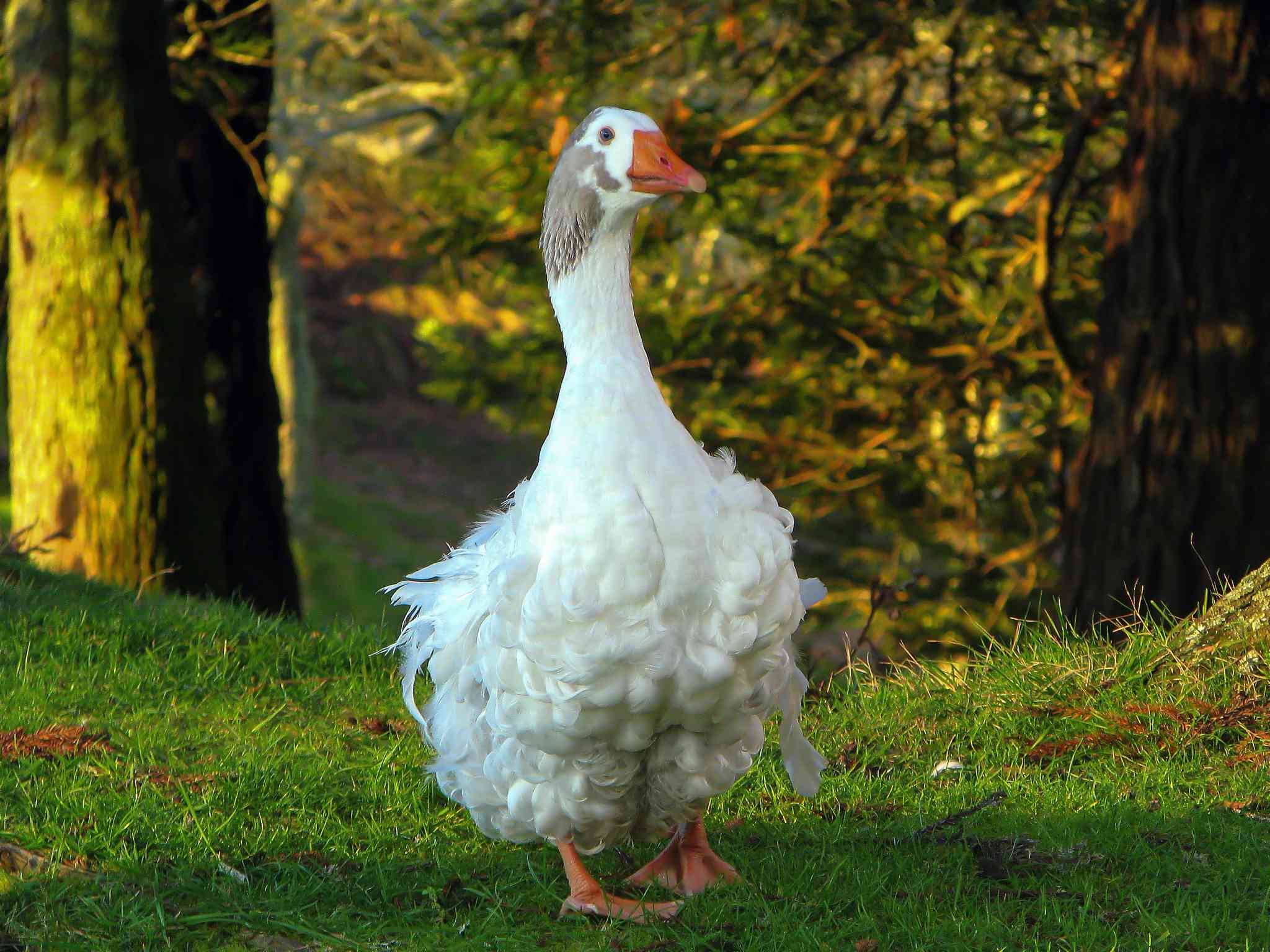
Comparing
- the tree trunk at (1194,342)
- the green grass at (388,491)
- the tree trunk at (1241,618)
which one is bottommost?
the green grass at (388,491)

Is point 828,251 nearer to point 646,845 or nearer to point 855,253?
point 855,253

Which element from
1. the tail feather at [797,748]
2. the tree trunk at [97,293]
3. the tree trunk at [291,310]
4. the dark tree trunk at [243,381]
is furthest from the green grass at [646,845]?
the tree trunk at [291,310]

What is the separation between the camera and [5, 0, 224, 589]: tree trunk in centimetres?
672

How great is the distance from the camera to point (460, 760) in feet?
12.5

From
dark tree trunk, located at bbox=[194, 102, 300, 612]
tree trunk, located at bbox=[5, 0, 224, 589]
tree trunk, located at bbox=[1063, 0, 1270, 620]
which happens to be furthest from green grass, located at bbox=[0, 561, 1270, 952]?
dark tree trunk, located at bbox=[194, 102, 300, 612]

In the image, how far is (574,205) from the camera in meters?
3.68

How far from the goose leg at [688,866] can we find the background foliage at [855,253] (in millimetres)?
4380

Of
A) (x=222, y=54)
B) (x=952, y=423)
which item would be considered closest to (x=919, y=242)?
(x=952, y=423)

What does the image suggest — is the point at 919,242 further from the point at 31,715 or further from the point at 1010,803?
the point at 31,715

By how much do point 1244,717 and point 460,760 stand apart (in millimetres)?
2596

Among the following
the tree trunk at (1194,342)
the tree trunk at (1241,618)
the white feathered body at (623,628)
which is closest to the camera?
the white feathered body at (623,628)

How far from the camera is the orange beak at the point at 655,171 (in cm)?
358

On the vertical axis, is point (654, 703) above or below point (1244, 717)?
above

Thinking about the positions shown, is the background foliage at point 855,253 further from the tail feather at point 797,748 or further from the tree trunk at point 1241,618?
the tail feather at point 797,748
